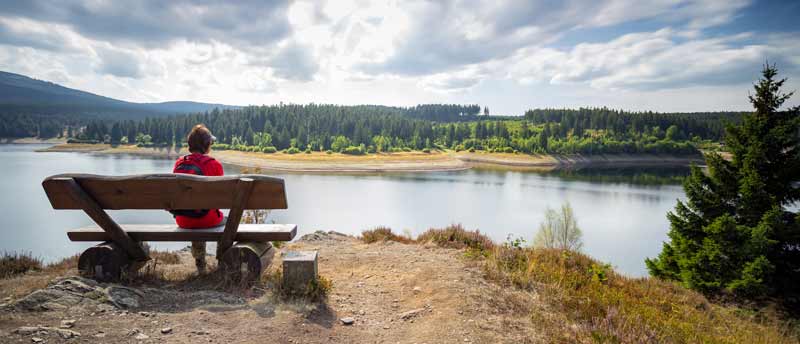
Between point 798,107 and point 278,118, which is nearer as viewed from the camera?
point 798,107

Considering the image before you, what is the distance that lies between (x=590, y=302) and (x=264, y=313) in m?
3.18

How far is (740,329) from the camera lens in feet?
17.0

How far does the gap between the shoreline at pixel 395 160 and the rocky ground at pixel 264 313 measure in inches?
2771

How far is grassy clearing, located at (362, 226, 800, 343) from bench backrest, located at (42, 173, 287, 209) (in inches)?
109

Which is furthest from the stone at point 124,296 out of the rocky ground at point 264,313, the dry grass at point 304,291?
the dry grass at point 304,291

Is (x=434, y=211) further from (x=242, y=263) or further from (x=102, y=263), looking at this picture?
(x=102, y=263)

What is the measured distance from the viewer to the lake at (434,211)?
23.6 m

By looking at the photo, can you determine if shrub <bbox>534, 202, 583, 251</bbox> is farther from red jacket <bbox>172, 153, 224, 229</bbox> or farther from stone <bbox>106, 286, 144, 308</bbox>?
stone <bbox>106, 286, 144, 308</bbox>

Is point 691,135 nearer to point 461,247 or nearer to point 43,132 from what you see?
point 461,247

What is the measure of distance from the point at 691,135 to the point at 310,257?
492ft

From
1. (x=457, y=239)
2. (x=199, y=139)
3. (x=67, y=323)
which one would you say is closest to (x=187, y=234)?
(x=199, y=139)

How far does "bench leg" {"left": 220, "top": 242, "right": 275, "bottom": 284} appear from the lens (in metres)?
4.10

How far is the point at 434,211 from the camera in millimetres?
35344

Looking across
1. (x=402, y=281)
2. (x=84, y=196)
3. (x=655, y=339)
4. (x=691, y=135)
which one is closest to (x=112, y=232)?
(x=84, y=196)
